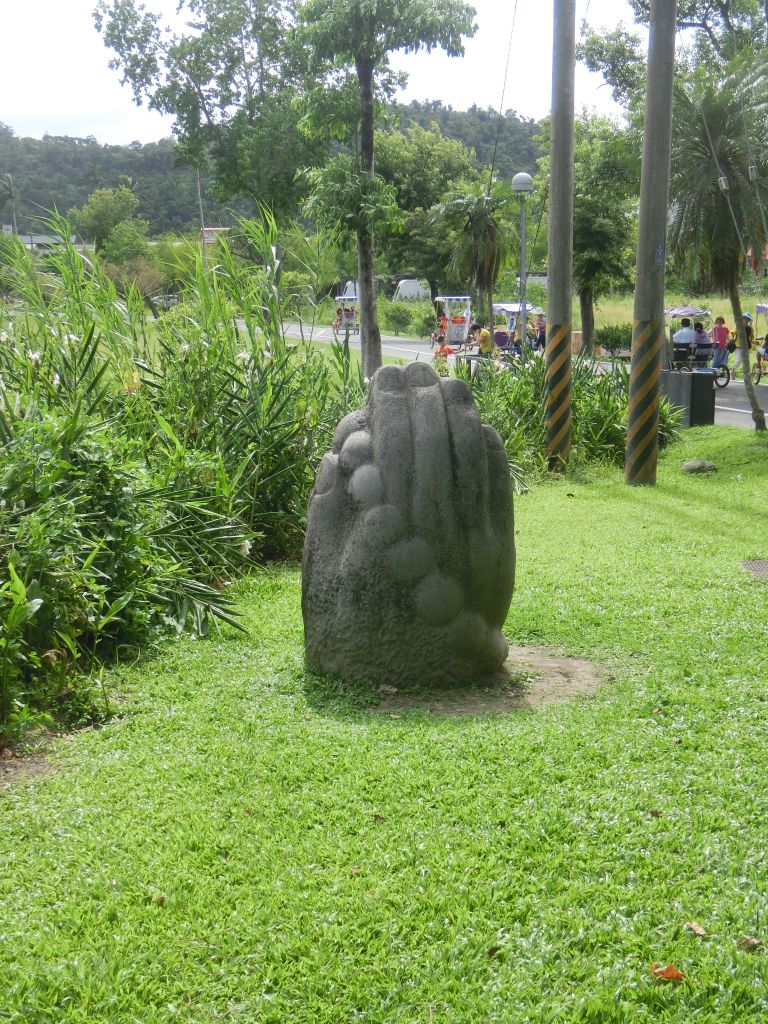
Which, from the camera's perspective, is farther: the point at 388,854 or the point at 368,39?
the point at 368,39

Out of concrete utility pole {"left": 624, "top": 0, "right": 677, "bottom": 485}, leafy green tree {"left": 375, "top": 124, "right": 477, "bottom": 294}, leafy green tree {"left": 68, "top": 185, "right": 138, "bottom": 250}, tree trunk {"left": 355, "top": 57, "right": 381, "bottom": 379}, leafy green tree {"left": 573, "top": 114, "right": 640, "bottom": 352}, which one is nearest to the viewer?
concrete utility pole {"left": 624, "top": 0, "right": 677, "bottom": 485}

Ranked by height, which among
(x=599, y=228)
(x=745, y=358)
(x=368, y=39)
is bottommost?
(x=745, y=358)

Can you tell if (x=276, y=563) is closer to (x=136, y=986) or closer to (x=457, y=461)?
(x=457, y=461)

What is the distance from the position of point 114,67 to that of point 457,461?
27793 millimetres

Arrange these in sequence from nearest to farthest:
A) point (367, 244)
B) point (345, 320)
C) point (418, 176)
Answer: point (345, 320), point (367, 244), point (418, 176)

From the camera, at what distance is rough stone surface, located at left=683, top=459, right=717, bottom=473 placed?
11.9 metres

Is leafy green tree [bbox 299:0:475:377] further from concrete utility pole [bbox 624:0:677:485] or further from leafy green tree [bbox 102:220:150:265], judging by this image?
leafy green tree [bbox 102:220:150:265]

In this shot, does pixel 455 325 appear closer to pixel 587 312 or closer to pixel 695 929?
pixel 587 312

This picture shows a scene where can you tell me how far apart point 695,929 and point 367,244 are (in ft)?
57.7

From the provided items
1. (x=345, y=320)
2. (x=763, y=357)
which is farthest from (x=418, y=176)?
(x=345, y=320)

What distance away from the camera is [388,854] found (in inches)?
126

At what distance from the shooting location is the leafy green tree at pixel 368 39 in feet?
56.6

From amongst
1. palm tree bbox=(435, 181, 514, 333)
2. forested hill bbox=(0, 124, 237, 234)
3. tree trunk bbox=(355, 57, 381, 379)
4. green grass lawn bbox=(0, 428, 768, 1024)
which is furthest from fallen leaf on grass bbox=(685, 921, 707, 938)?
forested hill bbox=(0, 124, 237, 234)

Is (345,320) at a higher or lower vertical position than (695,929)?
higher
